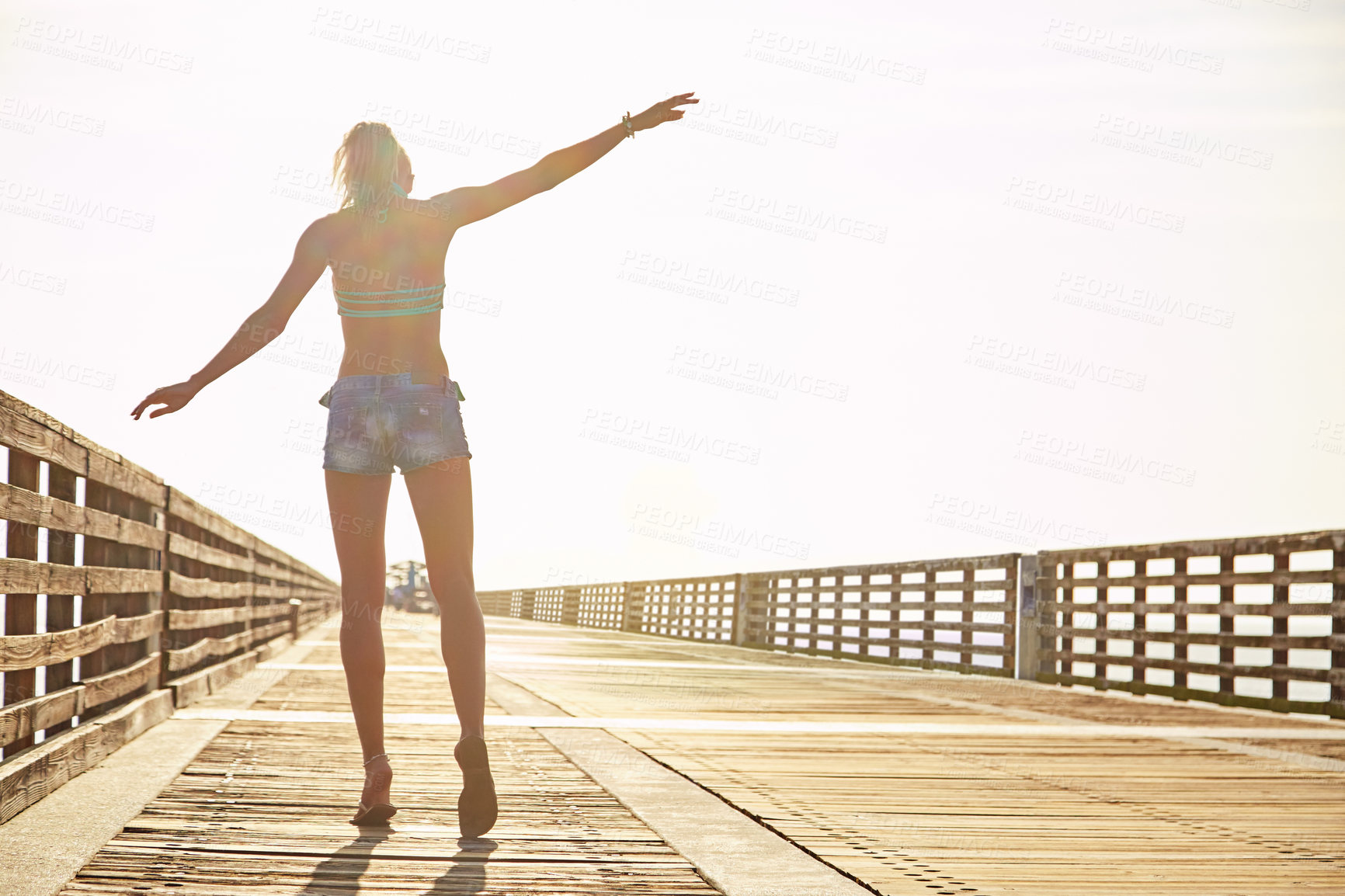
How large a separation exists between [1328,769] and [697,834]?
361 cm

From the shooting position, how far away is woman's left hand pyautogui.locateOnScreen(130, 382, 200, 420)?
342cm

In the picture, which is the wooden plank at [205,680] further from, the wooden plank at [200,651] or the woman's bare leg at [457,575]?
the woman's bare leg at [457,575]

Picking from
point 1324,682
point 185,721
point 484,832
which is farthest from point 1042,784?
point 1324,682

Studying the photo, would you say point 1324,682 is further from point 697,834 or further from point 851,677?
point 697,834

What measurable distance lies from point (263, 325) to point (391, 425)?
484mm

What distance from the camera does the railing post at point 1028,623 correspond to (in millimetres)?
13297

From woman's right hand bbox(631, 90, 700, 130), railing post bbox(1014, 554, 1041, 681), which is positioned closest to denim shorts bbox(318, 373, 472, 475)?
woman's right hand bbox(631, 90, 700, 130)

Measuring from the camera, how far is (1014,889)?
314 cm

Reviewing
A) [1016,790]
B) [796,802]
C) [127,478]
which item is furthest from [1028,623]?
[127,478]

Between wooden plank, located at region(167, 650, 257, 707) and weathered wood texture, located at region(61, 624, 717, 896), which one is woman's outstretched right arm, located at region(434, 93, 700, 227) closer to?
weathered wood texture, located at region(61, 624, 717, 896)

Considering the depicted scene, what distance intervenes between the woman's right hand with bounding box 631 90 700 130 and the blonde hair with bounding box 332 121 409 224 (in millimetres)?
687

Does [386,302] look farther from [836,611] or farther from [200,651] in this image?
[836,611]

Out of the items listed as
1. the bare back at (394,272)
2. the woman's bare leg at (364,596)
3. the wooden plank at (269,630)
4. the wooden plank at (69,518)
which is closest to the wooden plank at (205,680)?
the wooden plank at (69,518)

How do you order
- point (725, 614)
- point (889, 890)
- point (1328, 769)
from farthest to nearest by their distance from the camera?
point (725, 614)
point (1328, 769)
point (889, 890)
